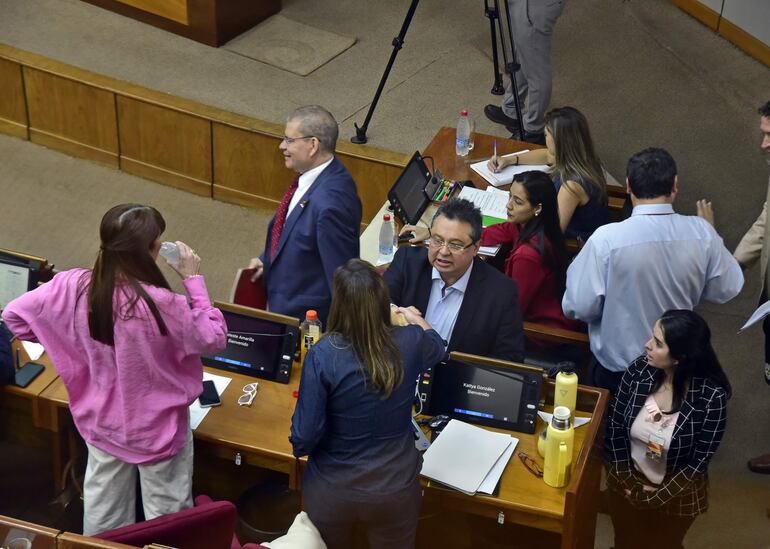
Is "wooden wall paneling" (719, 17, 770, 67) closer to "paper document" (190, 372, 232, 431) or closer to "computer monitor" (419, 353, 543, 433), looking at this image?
"computer monitor" (419, 353, 543, 433)

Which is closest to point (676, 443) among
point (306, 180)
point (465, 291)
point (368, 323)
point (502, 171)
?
point (465, 291)

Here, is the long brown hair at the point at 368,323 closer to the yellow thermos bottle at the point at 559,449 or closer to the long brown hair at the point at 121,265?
the long brown hair at the point at 121,265

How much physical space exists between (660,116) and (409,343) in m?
4.02

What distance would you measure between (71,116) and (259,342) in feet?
10.6

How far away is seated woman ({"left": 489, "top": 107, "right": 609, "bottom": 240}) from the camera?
4.58 m

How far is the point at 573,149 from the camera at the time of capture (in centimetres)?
462

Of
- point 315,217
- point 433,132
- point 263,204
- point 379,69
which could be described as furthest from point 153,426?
point 379,69

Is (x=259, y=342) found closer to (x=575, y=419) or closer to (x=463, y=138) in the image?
(x=575, y=419)

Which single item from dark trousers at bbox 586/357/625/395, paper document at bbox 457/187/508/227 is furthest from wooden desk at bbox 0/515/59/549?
paper document at bbox 457/187/508/227

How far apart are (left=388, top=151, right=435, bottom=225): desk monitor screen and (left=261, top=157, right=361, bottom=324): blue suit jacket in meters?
0.69

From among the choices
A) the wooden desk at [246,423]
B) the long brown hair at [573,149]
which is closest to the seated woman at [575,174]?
the long brown hair at [573,149]

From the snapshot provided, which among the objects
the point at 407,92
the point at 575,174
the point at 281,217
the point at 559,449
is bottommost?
the point at 407,92

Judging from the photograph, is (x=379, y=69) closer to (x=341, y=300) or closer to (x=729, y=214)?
(x=729, y=214)

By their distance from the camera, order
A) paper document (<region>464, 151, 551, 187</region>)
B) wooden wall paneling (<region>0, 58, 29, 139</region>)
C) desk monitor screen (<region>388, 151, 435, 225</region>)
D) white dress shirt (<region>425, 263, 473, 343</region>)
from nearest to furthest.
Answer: white dress shirt (<region>425, 263, 473, 343</region>) → desk monitor screen (<region>388, 151, 435, 225</region>) → paper document (<region>464, 151, 551, 187</region>) → wooden wall paneling (<region>0, 58, 29, 139</region>)
